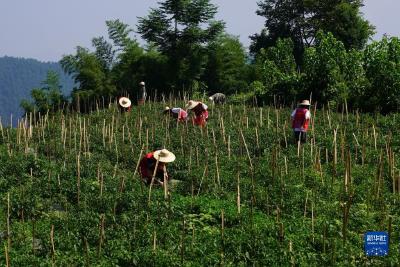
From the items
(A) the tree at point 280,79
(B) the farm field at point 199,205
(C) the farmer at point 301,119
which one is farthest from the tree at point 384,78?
(C) the farmer at point 301,119

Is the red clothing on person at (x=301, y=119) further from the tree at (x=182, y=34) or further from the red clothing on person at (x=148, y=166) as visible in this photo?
the tree at (x=182, y=34)

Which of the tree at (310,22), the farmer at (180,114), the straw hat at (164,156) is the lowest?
the straw hat at (164,156)

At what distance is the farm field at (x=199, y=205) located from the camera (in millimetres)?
8719

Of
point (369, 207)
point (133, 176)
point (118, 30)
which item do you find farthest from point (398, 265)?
point (118, 30)

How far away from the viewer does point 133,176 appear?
13117 millimetres

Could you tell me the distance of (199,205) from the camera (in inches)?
438

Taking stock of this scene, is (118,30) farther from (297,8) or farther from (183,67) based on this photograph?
(297,8)

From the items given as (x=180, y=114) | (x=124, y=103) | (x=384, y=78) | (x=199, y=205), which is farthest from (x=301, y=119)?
(x=124, y=103)

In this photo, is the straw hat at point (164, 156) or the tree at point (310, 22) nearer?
the straw hat at point (164, 156)

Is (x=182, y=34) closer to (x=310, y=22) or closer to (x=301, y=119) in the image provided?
(x=310, y=22)

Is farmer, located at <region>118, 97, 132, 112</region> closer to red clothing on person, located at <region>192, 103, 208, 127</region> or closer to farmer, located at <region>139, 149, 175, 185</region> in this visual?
red clothing on person, located at <region>192, 103, 208, 127</region>

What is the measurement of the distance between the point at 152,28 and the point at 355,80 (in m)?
17.7

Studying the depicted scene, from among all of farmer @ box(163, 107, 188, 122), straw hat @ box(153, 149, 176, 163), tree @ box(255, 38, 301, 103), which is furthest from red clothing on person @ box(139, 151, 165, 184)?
tree @ box(255, 38, 301, 103)

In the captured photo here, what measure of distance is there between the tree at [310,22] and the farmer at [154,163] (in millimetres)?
32060
